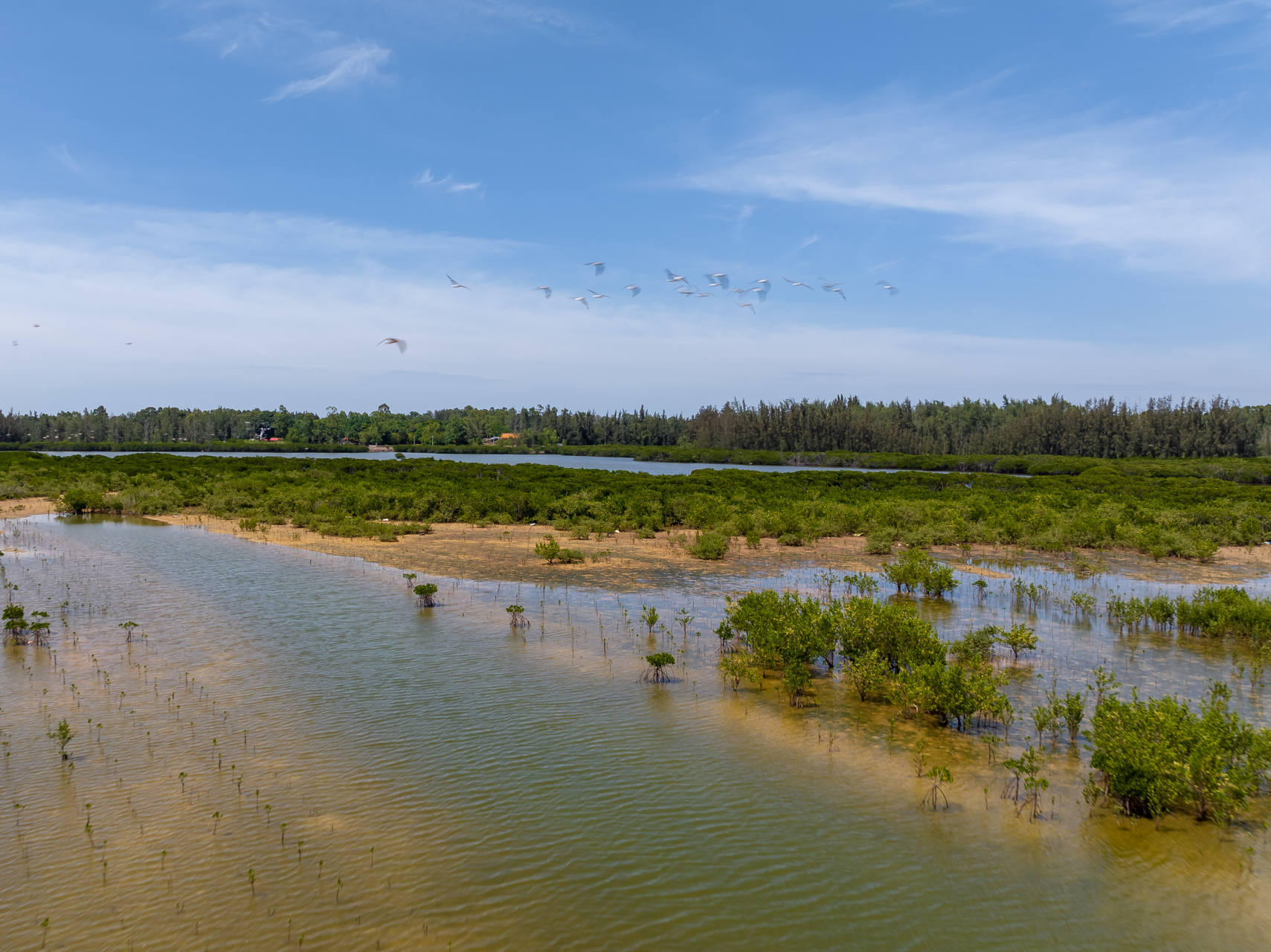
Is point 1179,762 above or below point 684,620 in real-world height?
above

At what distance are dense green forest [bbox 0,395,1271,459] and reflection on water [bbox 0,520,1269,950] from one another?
111 m

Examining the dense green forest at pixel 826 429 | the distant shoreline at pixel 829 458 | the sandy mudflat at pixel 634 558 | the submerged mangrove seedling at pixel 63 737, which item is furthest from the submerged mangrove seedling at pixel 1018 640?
the dense green forest at pixel 826 429

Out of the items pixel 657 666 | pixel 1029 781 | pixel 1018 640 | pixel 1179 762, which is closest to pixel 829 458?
pixel 1018 640

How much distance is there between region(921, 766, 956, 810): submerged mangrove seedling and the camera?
8.16m

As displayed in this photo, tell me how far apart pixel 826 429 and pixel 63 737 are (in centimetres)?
13400

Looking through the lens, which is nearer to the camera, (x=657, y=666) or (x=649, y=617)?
(x=657, y=666)

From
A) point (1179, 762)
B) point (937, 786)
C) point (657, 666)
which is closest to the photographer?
point (1179, 762)

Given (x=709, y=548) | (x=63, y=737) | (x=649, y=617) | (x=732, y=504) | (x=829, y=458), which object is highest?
(x=829, y=458)

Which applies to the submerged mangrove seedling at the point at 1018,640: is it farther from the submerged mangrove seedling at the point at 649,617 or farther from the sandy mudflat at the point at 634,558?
the sandy mudflat at the point at 634,558

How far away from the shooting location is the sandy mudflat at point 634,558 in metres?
22.1

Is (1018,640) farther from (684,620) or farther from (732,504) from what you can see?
(732,504)

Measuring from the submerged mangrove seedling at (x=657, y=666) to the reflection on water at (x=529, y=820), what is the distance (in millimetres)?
350

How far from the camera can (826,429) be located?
5330 inches

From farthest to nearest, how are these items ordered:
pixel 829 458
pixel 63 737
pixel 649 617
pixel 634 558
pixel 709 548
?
1. pixel 829 458
2. pixel 634 558
3. pixel 709 548
4. pixel 649 617
5. pixel 63 737
